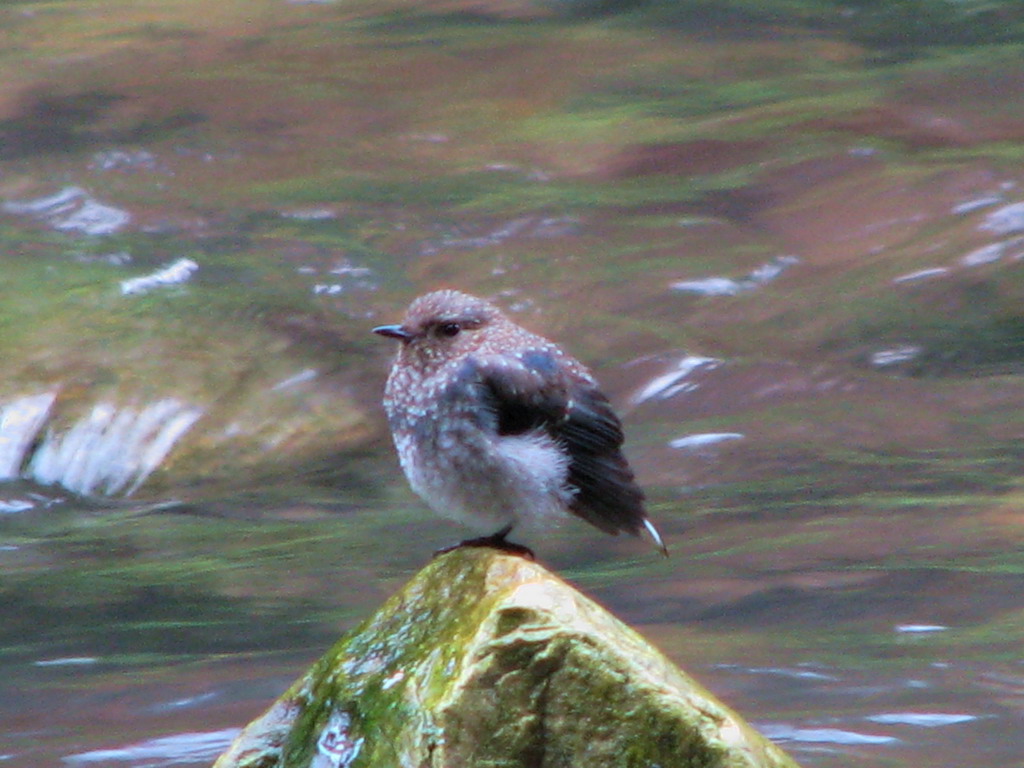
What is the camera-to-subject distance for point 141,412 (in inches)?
A: 351

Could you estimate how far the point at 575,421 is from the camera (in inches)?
193

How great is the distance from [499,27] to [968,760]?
883cm

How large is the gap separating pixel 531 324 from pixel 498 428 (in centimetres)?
550

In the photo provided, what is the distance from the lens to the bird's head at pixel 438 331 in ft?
15.6

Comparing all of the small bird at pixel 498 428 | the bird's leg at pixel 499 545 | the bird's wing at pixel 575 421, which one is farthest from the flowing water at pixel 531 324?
the bird's leg at pixel 499 545

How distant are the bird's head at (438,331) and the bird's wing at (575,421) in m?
0.12

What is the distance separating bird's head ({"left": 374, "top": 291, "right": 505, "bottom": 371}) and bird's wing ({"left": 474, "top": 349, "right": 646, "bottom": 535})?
0.38ft

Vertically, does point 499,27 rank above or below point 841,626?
above

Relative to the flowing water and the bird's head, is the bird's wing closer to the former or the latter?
the bird's head

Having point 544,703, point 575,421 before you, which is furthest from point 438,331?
point 544,703

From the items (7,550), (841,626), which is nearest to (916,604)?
(841,626)

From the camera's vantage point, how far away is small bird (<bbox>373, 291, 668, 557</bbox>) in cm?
454

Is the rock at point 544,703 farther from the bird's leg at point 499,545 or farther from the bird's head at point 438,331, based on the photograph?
the bird's head at point 438,331

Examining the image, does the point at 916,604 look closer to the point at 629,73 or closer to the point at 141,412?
the point at 141,412
